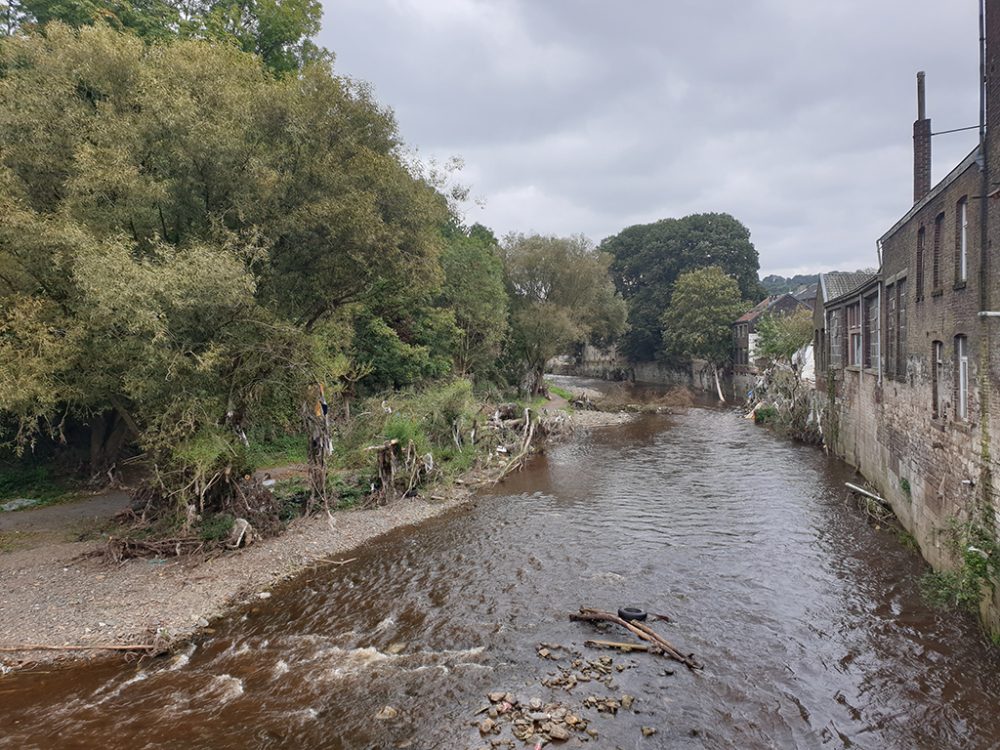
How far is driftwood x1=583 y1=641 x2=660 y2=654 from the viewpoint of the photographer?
34.5ft

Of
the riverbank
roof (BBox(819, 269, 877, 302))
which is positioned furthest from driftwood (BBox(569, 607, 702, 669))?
roof (BBox(819, 269, 877, 302))

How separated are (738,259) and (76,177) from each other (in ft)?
220

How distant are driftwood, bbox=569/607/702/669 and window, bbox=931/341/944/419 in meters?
8.12

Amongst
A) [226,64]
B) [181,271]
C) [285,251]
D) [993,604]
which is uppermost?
[226,64]

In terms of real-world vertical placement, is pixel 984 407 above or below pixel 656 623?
above

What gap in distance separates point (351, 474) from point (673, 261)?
186 ft

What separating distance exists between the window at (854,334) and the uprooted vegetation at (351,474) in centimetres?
1441

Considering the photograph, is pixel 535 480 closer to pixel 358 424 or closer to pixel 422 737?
pixel 358 424

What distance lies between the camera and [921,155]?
19.5 m

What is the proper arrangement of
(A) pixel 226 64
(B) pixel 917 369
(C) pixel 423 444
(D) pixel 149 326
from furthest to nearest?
1. (C) pixel 423 444
2. (A) pixel 226 64
3. (B) pixel 917 369
4. (D) pixel 149 326

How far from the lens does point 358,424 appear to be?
22.5 meters

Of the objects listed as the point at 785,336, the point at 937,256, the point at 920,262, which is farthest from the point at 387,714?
the point at 785,336

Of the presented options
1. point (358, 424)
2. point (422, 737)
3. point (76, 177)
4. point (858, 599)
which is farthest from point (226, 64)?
point (858, 599)

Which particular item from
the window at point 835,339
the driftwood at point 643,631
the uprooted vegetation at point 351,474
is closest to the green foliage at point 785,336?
the window at point 835,339
